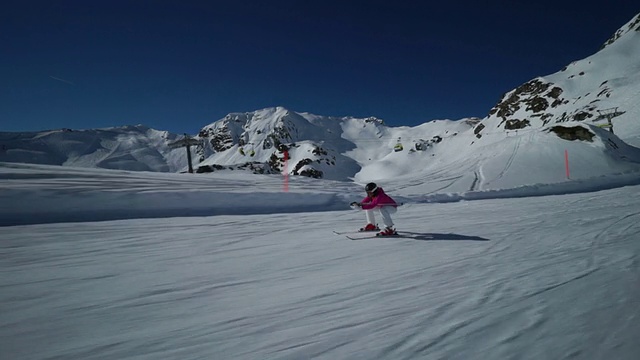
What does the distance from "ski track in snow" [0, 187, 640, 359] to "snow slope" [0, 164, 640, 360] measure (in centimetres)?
1

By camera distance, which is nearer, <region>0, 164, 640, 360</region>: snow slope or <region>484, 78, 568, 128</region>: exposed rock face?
<region>0, 164, 640, 360</region>: snow slope

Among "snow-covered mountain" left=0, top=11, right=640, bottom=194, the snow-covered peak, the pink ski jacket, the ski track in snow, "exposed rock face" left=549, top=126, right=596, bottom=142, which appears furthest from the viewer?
the snow-covered peak

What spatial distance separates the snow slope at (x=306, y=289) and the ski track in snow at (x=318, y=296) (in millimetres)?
14

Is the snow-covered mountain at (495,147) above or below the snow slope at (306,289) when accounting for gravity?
above

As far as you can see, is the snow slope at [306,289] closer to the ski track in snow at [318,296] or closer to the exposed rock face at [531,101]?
the ski track in snow at [318,296]

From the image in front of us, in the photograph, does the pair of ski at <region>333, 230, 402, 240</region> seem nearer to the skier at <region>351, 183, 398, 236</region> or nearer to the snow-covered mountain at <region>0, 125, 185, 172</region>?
the skier at <region>351, 183, 398, 236</region>

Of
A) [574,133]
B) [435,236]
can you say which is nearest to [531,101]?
[574,133]

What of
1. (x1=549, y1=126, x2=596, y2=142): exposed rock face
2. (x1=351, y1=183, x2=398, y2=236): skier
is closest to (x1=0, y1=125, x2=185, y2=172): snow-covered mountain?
(x1=549, y1=126, x2=596, y2=142): exposed rock face

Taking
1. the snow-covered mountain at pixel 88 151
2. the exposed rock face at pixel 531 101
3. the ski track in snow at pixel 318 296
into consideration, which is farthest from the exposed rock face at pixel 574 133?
the snow-covered mountain at pixel 88 151

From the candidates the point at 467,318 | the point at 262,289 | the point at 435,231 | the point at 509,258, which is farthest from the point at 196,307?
the point at 435,231

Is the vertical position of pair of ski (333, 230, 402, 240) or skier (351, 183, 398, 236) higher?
skier (351, 183, 398, 236)

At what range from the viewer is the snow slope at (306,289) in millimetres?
1812

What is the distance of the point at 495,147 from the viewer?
90.5 ft

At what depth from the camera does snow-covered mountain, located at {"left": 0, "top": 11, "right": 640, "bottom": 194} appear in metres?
20.2
